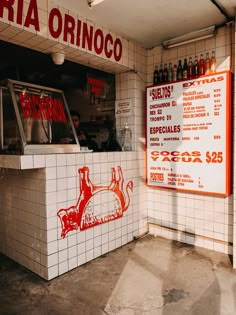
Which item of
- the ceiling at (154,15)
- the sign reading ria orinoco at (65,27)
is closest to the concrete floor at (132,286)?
the sign reading ria orinoco at (65,27)

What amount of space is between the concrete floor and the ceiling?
2.90 meters

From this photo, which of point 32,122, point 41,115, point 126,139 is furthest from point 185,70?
point 32,122

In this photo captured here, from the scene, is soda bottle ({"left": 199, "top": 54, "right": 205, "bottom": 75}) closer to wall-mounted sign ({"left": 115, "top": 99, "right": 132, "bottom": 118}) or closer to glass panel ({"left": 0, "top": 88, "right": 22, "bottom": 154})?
wall-mounted sign ({"left": 115, "top": 99, "right": 132, "bottom": 118})

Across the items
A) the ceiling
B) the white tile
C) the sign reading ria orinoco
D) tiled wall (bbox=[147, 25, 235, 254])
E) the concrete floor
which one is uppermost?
the ceiling

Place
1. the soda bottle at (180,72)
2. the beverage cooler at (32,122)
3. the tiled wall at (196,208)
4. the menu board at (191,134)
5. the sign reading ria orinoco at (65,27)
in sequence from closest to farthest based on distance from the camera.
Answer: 1. the sign reading ria orinoco at (65,27)
2. the beverage cooler at (32,122)
3. the menu board at (191,134)
4. the tiled wall at (196,208)
5. the soda bottle at (180,72)

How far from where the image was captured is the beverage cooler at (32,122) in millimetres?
2744

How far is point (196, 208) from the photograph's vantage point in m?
3.42

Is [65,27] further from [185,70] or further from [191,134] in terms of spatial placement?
[191,134]

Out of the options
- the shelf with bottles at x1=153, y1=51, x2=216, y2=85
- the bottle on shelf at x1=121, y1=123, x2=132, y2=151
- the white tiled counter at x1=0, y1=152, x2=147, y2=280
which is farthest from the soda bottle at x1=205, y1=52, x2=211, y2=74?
the white tiled counter at x1=0, y1=152, x2=147, y2=280

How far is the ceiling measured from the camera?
269 centimetres

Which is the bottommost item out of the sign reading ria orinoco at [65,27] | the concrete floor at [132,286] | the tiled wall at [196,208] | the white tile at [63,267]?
the concrete floor at [132,286]

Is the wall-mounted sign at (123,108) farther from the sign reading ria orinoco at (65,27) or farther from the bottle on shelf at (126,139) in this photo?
the sign reading ria orinoco at (65,27)

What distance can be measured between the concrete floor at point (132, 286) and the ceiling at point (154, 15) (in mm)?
2900

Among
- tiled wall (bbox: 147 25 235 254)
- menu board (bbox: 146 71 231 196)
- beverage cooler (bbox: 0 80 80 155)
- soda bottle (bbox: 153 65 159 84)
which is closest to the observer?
beverage cooler (bbox: 0 80 80 155)
